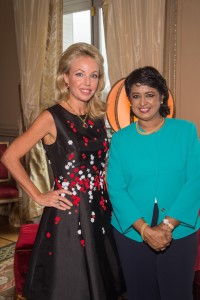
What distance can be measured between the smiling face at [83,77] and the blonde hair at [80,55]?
0.03 meters

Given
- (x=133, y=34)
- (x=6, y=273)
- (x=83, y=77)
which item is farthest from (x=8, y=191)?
(x=83, y=77)

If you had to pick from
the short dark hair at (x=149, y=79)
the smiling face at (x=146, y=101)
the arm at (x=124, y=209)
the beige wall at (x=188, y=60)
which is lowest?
the arm at (x=124, y=209)

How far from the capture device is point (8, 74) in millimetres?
4812

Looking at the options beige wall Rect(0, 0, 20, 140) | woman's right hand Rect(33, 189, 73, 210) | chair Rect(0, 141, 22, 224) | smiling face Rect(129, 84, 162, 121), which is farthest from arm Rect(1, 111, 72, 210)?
beige wall Rect(0, 0, 20, 140)

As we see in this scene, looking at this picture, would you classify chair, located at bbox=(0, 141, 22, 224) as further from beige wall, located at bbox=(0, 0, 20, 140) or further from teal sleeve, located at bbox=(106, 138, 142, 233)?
teal sleeve, located at bbox=(106, 138, 142, 233)

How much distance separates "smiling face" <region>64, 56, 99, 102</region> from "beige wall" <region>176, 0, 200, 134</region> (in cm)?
163

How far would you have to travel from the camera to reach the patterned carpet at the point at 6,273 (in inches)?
107

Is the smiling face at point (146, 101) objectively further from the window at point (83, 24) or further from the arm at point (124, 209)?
the window at point (83, 24)

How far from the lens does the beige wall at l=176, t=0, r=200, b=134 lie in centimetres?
305

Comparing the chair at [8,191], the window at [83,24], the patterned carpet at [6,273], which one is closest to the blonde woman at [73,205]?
the patterned carpet at [6,273]

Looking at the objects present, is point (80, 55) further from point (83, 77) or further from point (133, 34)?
point (133, 34)

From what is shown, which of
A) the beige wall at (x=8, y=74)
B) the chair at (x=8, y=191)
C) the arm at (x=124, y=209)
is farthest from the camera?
the beige wall at (x=8, y=74)

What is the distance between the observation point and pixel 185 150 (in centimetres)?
148

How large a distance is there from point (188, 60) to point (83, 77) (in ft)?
5.71
